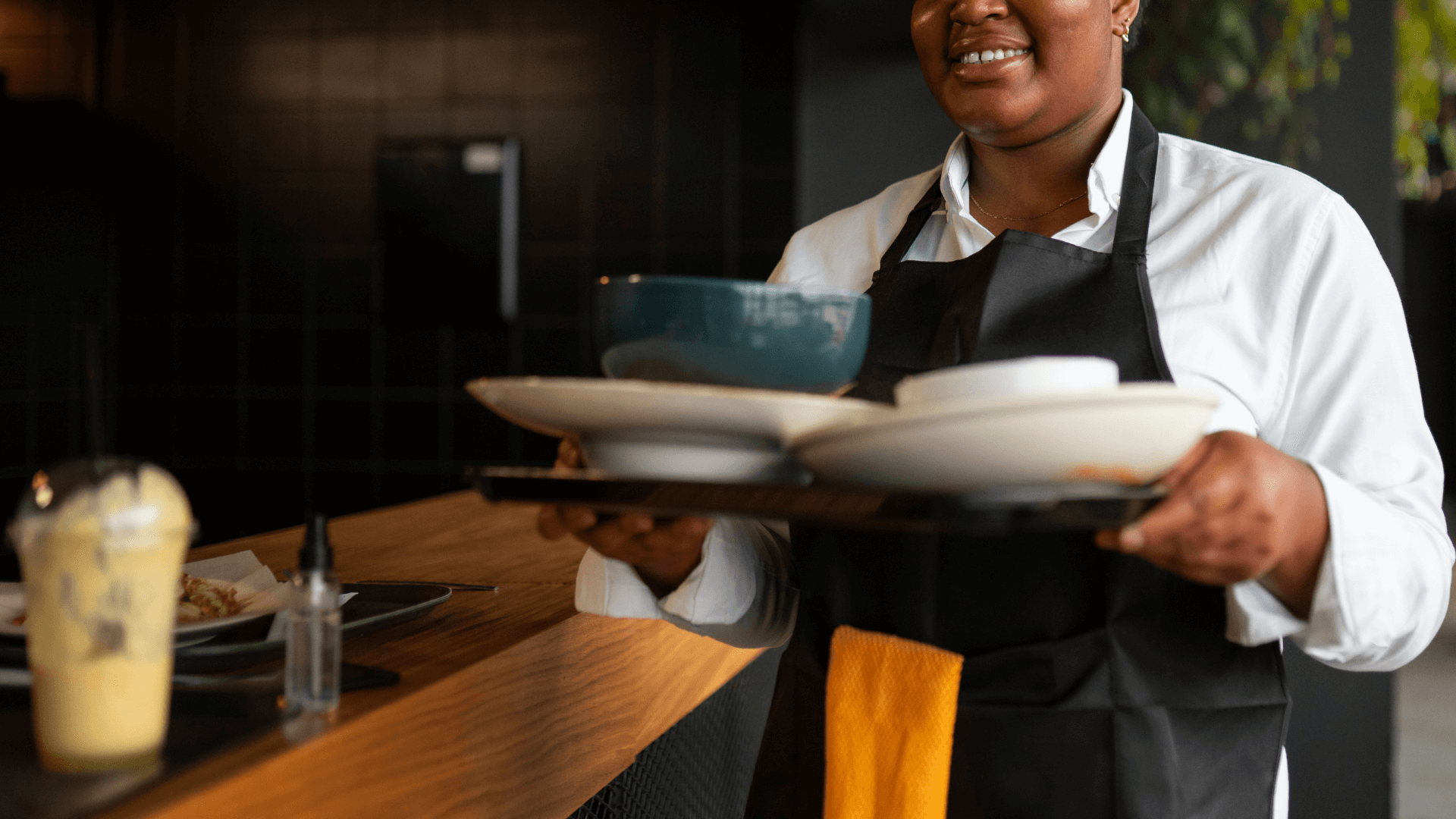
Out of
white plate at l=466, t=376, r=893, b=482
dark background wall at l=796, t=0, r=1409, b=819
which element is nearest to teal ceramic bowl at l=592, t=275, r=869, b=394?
white plate at l=466, t=376, r=893, b=482

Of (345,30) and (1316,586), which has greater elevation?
(345,30)

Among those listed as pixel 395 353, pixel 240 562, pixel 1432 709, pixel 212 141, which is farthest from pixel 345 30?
pixel 1432 709

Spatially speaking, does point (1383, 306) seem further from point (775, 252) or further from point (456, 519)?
point (775, 252)

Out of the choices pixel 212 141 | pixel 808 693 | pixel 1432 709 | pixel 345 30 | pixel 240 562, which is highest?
pixel 345 30

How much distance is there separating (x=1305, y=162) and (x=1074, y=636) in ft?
6.74

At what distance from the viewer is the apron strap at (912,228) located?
1054 mm

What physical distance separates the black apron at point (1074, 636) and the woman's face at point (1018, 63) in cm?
11

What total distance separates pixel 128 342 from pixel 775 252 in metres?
2.61

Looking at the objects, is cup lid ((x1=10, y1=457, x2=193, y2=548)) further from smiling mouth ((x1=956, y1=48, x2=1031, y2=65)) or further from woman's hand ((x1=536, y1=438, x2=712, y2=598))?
smiling mouth ((x1=956, y1=48, x2=1031, y2=65))

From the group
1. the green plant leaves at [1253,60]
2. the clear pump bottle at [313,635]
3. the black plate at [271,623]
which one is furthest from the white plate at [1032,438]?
the green plant leaves at [1253,60]

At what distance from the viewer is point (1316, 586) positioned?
690 millimetres

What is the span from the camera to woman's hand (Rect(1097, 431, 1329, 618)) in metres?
0.56

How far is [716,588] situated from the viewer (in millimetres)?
924

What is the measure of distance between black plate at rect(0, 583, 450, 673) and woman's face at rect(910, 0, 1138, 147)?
2.01 feet
